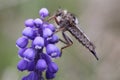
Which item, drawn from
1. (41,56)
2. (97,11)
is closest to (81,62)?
(97,11)

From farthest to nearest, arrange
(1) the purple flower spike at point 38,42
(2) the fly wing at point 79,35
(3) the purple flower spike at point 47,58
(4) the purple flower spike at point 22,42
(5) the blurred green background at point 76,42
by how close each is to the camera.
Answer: (5) the blurred green background at point 76,42
(2) the fly wing at point 79,35
(3) the purple flower spike at point 47,58
(4) the purple flower spike at point 22,42
(1) the purple flower spike at point 38,42

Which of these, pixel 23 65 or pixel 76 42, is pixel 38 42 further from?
pixel 76 42

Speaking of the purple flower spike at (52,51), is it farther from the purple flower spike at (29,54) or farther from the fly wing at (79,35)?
the fly wing at (79,35)

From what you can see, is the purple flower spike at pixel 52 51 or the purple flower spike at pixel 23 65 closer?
the purple flower spike at pixel 52 51

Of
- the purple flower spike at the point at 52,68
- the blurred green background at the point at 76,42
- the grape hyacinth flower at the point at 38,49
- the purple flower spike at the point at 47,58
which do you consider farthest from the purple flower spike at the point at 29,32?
the blurred green background at the point at 76,42

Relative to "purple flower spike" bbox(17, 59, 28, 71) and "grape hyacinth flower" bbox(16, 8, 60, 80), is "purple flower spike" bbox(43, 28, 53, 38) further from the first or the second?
"purple flower spike" bbox(17, 59, 28, 71)

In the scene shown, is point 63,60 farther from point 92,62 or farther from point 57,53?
point 57,53

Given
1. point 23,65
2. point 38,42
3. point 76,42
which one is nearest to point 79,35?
point 38,42

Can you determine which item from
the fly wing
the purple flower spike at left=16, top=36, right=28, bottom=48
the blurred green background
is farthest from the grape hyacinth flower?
the blurred green background
